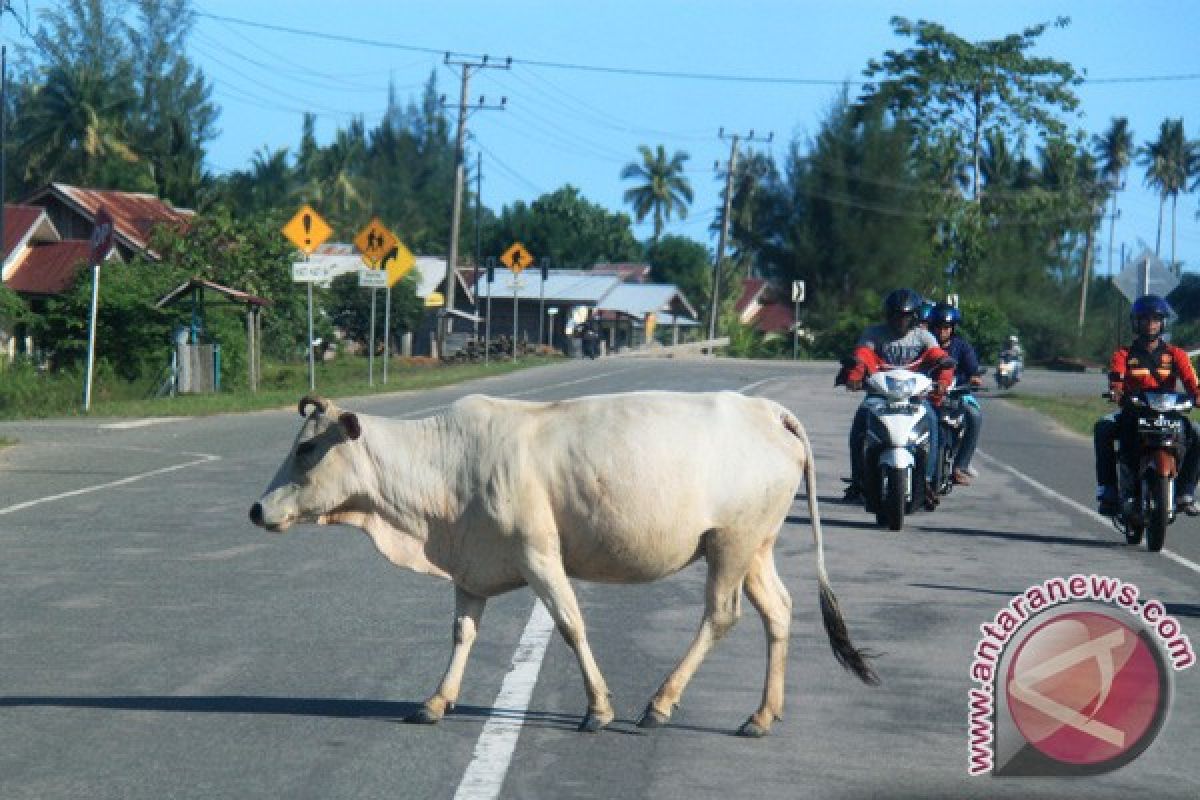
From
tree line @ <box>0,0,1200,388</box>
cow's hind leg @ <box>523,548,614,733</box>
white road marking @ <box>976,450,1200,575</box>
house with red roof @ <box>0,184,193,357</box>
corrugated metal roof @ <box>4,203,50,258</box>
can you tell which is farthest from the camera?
tree line @ <box>0,0,1200,388</box>

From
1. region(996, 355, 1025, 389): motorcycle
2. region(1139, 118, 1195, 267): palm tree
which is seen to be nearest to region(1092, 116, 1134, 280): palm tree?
region(1139, 118, 1195, 267): palm tree

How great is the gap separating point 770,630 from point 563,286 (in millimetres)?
92872

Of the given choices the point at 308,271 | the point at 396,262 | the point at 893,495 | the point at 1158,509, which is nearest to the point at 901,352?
the point at 893,495

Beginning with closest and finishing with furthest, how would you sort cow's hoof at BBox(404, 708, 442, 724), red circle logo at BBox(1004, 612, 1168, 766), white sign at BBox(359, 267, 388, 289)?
1. red circle logo at BBox(1004, 612, 1168, 766)
2. cow's hoof at BBox(404, 708, 442, 724)
3. white sign at BBox(359, 267, 388, 289)

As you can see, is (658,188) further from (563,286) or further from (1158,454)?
(1158,454)

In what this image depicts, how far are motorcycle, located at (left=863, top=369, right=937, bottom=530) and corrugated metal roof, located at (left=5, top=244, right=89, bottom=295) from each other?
42.1 meters

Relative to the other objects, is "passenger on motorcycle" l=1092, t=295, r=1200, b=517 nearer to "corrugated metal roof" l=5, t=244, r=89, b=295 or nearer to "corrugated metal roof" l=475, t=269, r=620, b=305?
"corrugated metal roof" l=5, t=244, r=89, b=295

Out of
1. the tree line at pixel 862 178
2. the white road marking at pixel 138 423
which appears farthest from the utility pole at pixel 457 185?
the white road marking at pixel 138 423

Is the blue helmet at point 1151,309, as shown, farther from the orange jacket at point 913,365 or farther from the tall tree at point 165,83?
the tall tree at point 165,83

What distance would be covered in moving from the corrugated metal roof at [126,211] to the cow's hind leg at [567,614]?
160 feet

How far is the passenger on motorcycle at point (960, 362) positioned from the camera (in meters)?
17.4

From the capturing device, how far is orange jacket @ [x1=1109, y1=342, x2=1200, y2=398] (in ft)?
48.4

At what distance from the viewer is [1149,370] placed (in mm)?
14797

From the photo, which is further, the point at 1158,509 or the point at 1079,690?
the point at 1158,509
